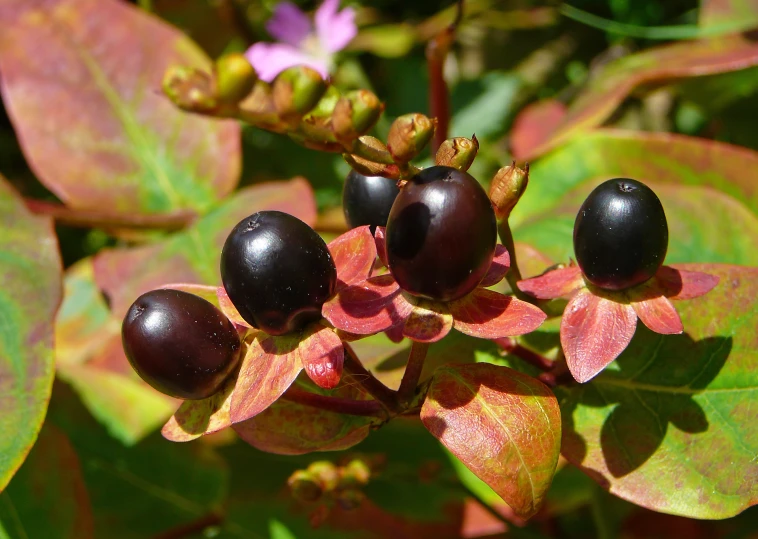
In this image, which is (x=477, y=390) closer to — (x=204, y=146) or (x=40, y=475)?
(x=40, y=475)

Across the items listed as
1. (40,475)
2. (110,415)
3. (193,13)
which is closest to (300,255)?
(40,475)

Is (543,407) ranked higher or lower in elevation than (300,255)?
lower

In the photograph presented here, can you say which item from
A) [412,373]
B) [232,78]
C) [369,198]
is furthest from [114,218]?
[232,78]

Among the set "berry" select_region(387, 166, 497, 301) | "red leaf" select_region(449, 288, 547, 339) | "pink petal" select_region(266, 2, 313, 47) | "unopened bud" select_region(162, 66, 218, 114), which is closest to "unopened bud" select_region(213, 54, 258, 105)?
"unopened bud" select_region(162, 66, 218, 114)

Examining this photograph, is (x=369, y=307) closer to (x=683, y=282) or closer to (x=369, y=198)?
(x=369, y=198)

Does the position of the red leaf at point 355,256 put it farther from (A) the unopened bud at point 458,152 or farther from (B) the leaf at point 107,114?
(B) the leaf at point 107,114

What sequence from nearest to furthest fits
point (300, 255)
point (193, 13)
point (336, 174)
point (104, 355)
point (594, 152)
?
point (300, 255) < point (594, 152) < point (104, 355) < point (336, 174) < point (193, 13)
